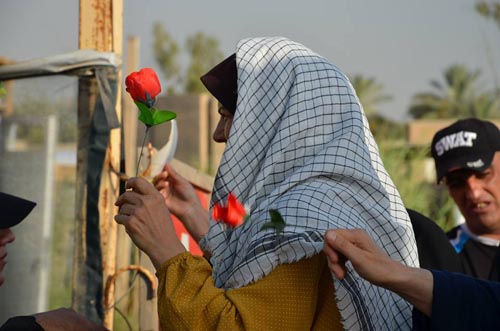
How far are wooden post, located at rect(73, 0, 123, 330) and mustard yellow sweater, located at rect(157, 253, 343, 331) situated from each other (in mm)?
1678

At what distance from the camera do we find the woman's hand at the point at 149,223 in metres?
2.43

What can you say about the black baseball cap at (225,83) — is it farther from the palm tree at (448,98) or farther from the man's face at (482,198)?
the palm tree at (448,98)

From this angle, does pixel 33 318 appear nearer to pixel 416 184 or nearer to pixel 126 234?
pixel 126 234

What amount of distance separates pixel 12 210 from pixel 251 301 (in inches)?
47.3

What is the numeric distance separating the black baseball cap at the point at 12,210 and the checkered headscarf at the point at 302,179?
81cm

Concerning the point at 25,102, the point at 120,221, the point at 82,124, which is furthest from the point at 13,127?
the point at 120,221

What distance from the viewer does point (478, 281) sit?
2.27m

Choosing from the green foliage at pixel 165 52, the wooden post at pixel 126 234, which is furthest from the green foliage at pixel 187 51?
the wooden post at pixel 126 234

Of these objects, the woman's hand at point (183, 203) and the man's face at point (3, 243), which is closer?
the man's face at point (3, 243)

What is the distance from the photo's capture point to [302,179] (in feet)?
7.86

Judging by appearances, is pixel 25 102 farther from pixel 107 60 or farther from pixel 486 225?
pixel 486 225

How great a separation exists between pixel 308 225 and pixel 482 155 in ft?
7.43

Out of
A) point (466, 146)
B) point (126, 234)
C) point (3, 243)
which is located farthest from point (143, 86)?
point (126, 234)

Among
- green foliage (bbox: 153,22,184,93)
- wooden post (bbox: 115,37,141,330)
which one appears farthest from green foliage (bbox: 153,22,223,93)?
wooden post (bbox: 115,37,141,330)
